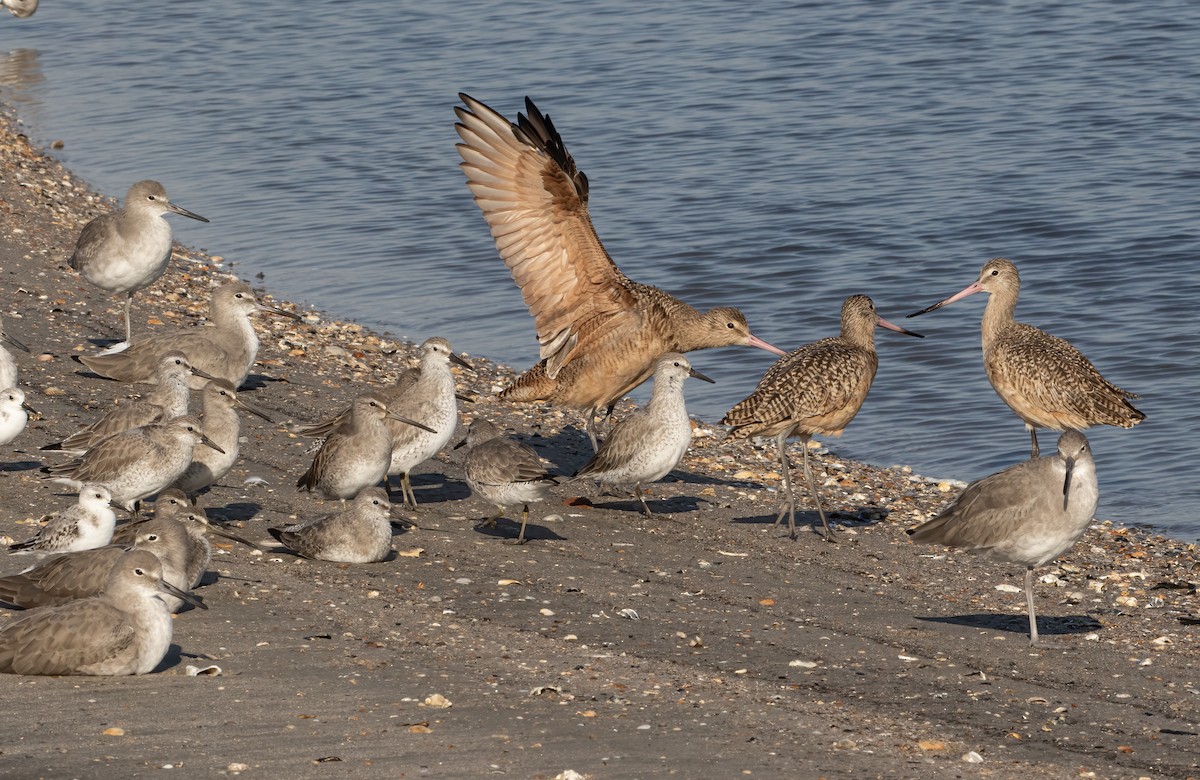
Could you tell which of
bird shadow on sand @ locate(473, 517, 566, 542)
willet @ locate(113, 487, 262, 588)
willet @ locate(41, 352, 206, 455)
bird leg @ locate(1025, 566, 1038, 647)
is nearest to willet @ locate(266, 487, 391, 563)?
willet @ locate(113, 487, 262, 588)

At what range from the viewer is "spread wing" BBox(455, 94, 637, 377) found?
1106cm

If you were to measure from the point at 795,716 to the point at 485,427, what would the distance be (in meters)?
3.90

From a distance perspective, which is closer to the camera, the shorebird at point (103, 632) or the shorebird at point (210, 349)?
the shorebird at point (103, 632)

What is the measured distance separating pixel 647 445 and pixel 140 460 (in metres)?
2.89

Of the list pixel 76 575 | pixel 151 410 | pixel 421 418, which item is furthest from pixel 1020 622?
pixel 151 410

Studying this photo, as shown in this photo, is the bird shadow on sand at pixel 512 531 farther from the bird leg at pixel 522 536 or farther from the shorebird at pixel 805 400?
the shorebird at pixel 805 400

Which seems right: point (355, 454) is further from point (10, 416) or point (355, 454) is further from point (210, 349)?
point (210, 349)

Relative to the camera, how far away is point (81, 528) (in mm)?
7797

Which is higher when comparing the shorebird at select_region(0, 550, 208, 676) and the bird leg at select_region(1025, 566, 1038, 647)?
the shorebird at select_region(0, 550, 208, 676)

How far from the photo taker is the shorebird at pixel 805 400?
10.1 meters

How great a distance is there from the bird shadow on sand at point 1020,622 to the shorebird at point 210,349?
500 centimetres

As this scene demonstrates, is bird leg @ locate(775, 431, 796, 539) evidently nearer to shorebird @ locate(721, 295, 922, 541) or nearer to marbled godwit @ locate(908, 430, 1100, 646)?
shorebird @ locate(721, 295, 922, 541)

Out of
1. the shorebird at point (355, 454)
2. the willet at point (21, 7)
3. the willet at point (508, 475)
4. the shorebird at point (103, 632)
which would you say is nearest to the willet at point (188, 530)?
the shorebird at point (103, 632)

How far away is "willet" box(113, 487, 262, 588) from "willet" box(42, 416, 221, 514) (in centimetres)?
27
